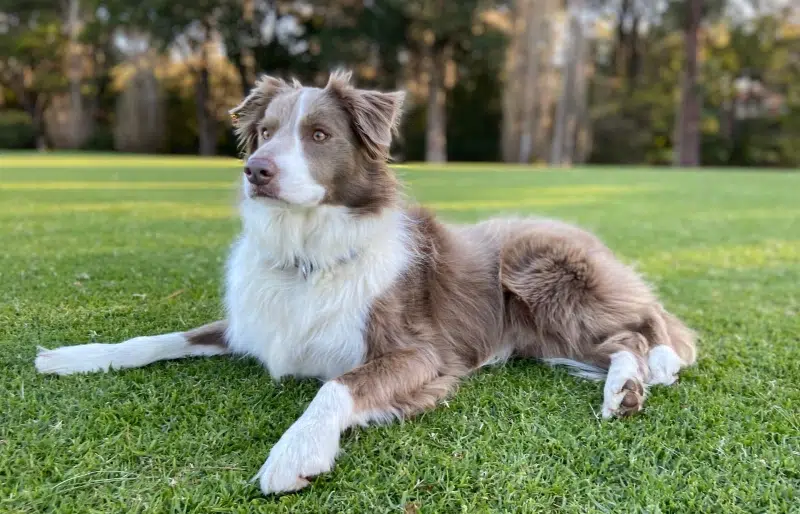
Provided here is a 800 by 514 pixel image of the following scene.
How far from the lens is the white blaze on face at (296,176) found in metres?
3.01

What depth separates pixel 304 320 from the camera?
3184 mm

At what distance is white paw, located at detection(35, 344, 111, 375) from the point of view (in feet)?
10.0

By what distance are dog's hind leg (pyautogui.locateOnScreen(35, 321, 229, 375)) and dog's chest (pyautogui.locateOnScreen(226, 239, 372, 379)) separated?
225 mm

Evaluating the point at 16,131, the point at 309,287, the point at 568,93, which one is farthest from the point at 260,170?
the point at 16,131

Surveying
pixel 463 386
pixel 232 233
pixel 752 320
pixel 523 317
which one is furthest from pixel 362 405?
pixel 232 233

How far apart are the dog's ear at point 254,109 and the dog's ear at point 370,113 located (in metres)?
0.39

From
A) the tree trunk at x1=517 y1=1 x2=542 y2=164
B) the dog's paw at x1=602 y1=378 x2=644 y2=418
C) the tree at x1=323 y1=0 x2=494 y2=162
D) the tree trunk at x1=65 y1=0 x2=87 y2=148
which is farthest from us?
the tree trunk at x1=65 y1=0 x2=87 y2=148

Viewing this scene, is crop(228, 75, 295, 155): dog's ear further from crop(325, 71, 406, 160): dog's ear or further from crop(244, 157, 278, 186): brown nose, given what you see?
crop(244, 157, 278, 186): brown nose

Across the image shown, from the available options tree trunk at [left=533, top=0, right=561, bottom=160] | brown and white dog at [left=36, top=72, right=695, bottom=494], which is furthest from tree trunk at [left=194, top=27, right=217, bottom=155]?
brown and white dog at [left=36, top=72, right=695, bottom=494]

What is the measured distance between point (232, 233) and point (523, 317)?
507cm

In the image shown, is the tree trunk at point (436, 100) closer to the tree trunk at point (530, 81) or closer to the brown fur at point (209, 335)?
the tree trunk at point (530, 81)

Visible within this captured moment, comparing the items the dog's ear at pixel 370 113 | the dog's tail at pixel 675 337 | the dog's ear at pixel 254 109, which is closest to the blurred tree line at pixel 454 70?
the dog's ear at pixel 254 109

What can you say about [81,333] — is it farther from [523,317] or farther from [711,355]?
[711,355]

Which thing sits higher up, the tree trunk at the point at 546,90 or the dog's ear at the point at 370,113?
the tree trunk at the point at 546,90
